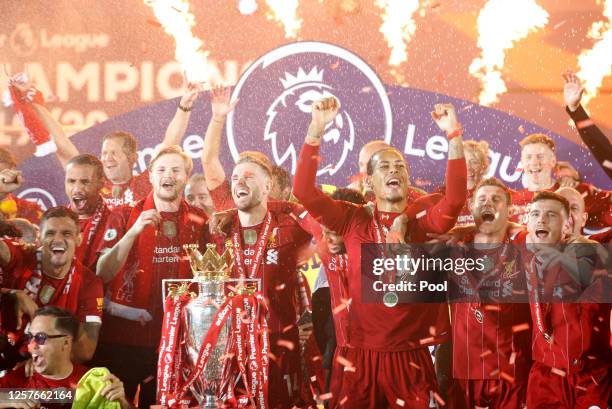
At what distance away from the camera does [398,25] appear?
3.22 metres

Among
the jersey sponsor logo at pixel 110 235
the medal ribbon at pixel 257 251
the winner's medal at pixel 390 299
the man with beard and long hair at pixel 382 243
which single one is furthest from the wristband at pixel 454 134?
the jersey sponsor logo at pixel 110 235

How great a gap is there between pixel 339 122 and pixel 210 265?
83 cm

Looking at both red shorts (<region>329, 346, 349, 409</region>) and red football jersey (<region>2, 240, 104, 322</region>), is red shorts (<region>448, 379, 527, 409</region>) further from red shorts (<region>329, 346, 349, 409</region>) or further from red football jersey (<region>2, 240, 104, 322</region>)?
red football jersey (<region>2, 240, 104, 322</region>)

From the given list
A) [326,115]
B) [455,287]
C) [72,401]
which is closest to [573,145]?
[455,287]

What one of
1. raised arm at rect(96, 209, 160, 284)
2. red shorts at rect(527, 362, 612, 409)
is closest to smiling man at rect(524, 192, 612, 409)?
red shorts at rect(527, 362, 612, 409)

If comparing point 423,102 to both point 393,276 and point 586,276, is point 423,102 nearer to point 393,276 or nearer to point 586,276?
point 393,276

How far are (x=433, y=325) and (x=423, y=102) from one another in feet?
3.14

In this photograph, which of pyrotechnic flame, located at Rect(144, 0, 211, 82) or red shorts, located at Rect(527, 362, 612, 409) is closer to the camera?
red shorts, located at Rect(527, 362, 612, 409)

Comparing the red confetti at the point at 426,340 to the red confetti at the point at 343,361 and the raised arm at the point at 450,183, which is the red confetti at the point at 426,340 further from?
the raised arm at the point at 450,183

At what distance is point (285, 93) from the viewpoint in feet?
10.7

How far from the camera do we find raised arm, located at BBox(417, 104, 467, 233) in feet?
10.3

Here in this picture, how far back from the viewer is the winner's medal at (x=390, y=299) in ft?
10.4

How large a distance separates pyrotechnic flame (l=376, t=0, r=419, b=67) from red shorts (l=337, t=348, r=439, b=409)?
4.12 ft

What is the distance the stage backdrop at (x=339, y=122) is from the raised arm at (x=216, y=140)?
0.10ft
